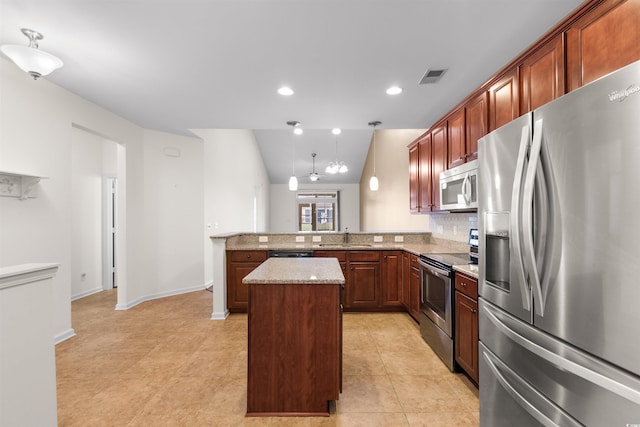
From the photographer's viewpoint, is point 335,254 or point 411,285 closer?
point 411,285

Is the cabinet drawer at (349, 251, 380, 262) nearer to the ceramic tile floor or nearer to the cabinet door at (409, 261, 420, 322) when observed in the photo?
the cabinet door at (409, 261, 420, 322)

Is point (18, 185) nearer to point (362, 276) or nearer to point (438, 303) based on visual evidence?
point (362, 276)

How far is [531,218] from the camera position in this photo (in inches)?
47.2

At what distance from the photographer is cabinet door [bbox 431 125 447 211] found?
10.8 feet

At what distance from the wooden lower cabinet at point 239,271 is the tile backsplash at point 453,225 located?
2450 millimetres

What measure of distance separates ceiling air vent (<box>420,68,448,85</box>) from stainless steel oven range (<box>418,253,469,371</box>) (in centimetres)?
170

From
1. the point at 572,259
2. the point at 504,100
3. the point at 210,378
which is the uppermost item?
the point at 504,100

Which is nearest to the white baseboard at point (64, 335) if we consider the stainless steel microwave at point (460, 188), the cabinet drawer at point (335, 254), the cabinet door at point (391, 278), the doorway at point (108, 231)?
the doorway at point (108, 231)

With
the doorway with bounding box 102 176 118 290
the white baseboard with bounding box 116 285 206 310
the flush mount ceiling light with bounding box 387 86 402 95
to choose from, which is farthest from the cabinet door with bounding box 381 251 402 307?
the doorway with bounding box 102 176 118 290

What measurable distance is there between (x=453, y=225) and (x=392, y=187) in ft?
8.53

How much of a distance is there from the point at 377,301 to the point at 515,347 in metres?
2.66

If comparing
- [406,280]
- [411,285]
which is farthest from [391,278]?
[411,285]

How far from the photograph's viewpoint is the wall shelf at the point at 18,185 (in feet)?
8.15

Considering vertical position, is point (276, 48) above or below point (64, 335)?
above
